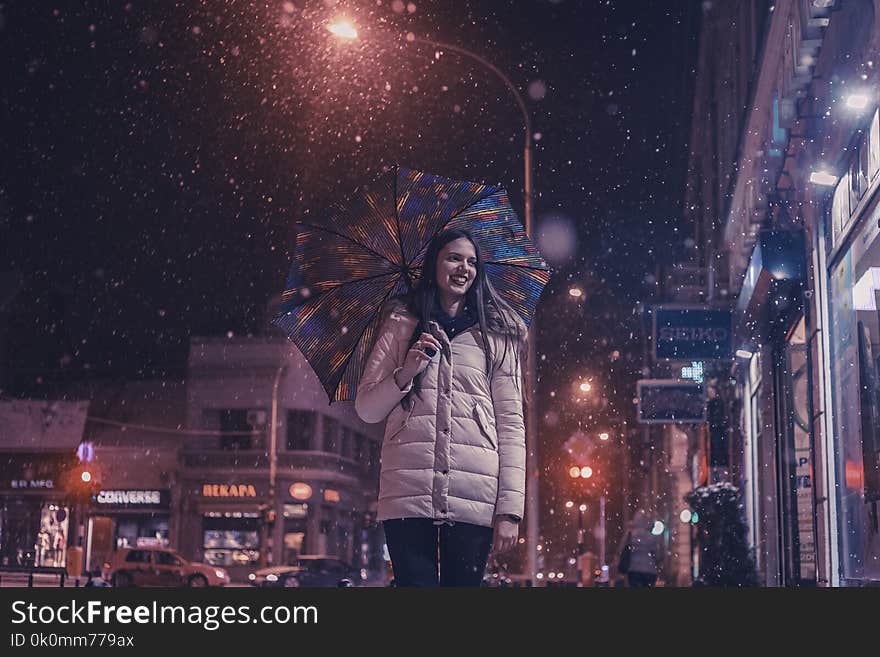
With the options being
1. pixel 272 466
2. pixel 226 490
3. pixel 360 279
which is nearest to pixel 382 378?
pixel 360 279

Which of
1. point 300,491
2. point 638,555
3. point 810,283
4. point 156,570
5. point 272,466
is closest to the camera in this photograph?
point 810,283

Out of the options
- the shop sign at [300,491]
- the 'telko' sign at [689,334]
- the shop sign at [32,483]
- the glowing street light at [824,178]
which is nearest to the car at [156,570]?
the shop sign at [300,491]

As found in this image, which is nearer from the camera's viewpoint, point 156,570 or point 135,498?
point 156,570

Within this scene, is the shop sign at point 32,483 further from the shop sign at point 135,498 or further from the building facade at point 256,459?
the building facade at point 256,459

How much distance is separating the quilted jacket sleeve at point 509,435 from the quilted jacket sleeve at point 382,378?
40 cm

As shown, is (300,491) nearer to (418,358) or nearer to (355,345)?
(355,345)

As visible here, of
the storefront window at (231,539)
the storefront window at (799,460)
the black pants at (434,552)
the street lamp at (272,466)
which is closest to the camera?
the black pants at (434,552)

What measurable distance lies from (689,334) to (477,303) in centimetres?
1341

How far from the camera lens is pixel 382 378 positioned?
14.4 ft

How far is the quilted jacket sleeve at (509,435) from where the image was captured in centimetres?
432

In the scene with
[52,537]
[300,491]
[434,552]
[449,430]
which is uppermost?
[300,491]

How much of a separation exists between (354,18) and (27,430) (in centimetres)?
4378

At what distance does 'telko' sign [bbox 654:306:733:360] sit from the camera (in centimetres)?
1708

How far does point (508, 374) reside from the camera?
4438 mm
